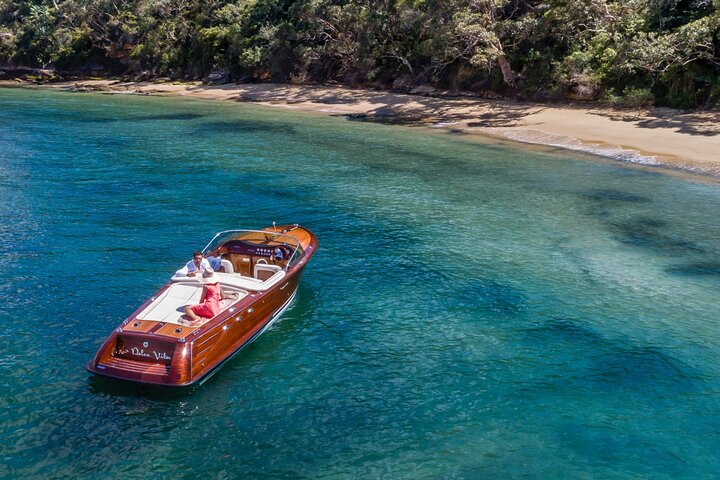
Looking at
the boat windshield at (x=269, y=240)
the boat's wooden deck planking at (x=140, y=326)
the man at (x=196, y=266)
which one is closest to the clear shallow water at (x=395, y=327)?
the boat's wooden deck planking at (x=140, y=326)

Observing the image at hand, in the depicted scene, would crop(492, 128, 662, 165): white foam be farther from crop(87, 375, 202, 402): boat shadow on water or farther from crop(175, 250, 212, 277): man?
crop(87, 375, 202, 402): boat shadow on water

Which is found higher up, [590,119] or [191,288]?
[590,119]

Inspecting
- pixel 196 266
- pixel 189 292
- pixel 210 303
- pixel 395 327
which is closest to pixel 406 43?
pixel 395 327

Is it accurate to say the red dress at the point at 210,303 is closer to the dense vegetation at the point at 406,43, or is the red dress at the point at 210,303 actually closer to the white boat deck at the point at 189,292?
the white boat deck at the point at 189,292

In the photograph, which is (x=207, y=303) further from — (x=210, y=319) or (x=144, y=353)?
(x=144, y=353)

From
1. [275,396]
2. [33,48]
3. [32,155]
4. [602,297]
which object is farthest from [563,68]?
[33,48]

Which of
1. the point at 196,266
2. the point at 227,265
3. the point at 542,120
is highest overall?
the point at 542,120

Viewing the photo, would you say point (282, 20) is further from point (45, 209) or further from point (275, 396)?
point (275, 396)
